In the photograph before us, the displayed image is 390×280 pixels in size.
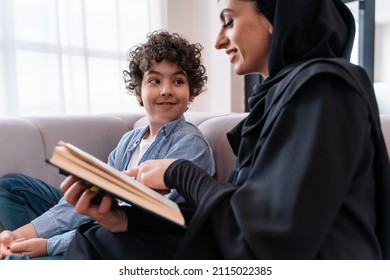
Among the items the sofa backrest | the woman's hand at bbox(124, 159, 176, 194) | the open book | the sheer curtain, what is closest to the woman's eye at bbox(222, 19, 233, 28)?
the woman's hand at bbox(124, 159, 176, 194)

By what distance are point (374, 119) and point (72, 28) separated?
2056 mm

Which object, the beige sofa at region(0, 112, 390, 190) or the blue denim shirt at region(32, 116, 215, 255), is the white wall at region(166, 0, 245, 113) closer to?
the beige sofa at region(0, 112, 390, 190)

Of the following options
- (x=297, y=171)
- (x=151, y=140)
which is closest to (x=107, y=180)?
(x=297, y=171)

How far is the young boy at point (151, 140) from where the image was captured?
1.27m

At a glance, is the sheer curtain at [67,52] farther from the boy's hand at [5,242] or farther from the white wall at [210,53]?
the boy's hand at [5,242]

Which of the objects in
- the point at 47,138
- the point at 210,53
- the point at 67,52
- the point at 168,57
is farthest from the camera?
the point at 210,53

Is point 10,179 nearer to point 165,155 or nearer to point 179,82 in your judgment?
point 165,155

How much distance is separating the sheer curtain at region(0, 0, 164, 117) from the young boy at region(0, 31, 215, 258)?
846mm

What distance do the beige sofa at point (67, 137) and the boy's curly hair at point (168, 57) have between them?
0.19 m

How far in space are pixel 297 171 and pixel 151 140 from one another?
893mm

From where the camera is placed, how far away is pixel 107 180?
61 cm

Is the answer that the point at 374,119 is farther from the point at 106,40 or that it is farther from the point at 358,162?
the point at 106,40
